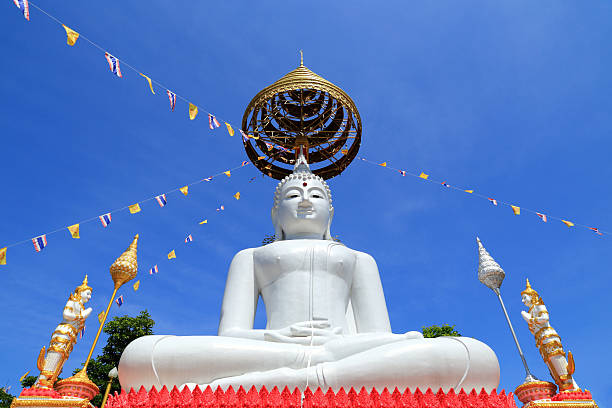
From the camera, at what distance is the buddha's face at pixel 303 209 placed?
773 centimetres

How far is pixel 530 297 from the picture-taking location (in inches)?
293

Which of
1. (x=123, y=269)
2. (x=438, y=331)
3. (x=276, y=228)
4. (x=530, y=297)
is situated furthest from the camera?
(x=438, y=331)

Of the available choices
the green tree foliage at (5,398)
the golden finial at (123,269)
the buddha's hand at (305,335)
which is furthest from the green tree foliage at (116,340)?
the buddha's hand at (305,335)

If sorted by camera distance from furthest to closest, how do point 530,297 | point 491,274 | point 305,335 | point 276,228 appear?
point 491,274 → point 276,228 → point 530,297 → point 305,335

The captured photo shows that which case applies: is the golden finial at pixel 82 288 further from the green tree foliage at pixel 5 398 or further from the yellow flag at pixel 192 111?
the green tree foliage at pixel 5 398

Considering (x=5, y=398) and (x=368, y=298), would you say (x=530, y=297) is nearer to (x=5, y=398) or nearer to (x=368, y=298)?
(x=368, y=298)

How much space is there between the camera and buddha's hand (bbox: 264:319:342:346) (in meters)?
5.35

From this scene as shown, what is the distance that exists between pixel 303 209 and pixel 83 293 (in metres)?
3.79

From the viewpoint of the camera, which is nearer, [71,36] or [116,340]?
[71,36]

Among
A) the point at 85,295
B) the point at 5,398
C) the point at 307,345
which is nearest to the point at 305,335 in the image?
the point at 307,345

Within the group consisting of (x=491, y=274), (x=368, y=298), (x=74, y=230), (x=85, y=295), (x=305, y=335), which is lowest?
(x=305, y=335)

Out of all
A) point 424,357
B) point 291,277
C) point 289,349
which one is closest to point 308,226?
point 291,277

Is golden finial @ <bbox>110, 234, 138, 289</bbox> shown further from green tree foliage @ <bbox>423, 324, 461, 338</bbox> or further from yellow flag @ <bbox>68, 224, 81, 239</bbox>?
green tree foliage @ <bbox>423, 324, 461, 338</bbox>

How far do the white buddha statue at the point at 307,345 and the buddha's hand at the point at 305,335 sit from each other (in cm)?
1
